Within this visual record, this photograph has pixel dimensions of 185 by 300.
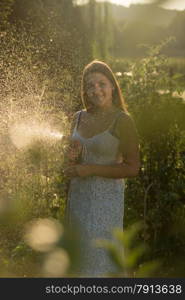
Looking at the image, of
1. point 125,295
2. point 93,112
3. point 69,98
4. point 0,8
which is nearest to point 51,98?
point 69,98

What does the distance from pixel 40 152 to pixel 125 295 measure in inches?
148

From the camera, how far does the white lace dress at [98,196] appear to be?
8.71 feet

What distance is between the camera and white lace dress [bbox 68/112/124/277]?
105 inches

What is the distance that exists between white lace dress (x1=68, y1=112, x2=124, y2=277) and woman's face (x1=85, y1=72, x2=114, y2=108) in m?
0.12

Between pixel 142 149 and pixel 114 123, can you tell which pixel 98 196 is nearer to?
pixel 114 123

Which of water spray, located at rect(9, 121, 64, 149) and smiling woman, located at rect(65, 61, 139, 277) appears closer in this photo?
smiling woman, located at rect(65, 61, 139, 277)

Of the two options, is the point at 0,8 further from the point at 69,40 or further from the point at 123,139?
the point at 123,139

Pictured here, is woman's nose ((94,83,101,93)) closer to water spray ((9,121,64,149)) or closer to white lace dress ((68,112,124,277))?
white lace dress ((68,112,124,277))

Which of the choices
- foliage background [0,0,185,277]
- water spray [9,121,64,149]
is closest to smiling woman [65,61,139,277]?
foliage background [0,0,185,277]

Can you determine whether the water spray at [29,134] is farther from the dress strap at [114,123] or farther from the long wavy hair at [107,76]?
the dress strap at [114,123]

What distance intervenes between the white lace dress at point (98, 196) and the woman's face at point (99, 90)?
122 mm

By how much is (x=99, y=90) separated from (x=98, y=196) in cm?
49

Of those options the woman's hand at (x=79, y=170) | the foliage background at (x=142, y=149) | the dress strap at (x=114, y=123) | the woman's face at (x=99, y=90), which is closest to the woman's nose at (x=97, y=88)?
the woman's face at (x=99, y=90)

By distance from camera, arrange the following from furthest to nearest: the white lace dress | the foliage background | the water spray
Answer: the foliage background → the water spray → the white lace dress
